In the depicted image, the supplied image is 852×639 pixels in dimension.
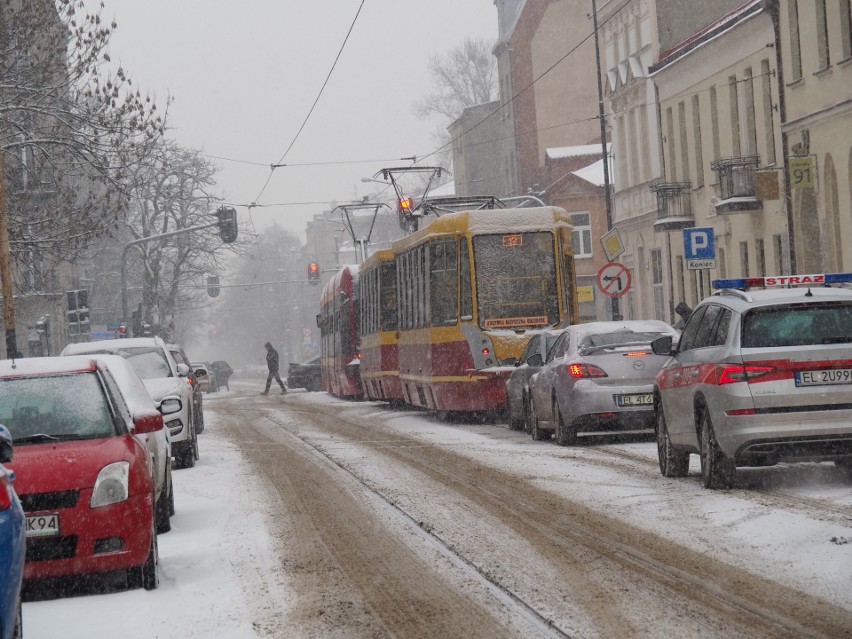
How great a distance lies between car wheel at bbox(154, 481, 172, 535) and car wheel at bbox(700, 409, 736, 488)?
14.2 feet

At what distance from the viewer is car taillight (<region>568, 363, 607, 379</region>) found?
18578 mm

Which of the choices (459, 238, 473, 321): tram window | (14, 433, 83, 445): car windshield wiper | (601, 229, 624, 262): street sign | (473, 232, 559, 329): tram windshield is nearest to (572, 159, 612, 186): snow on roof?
(601, 229, 624, 262): street sign

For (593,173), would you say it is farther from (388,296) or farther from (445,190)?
(388,296)

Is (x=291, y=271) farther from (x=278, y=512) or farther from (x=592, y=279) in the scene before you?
(x=278, y=512)

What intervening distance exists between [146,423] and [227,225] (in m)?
36.1

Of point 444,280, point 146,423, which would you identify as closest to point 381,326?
point 444,280

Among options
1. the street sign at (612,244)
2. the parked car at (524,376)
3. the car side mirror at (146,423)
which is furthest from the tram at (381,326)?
the car side mirror at (146,423)

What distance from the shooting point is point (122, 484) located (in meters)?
Result: 9.05

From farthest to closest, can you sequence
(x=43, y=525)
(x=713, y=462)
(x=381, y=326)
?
(x=381, y=326)
(x=713, y=462)
(x=43, y=525)

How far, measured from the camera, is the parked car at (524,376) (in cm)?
2141

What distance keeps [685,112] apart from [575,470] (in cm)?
3024

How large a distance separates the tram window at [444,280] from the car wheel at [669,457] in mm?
10429

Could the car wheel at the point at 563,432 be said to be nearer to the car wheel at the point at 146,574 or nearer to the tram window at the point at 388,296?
the car wheel at the point at 146,574

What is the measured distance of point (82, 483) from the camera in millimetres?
8938
